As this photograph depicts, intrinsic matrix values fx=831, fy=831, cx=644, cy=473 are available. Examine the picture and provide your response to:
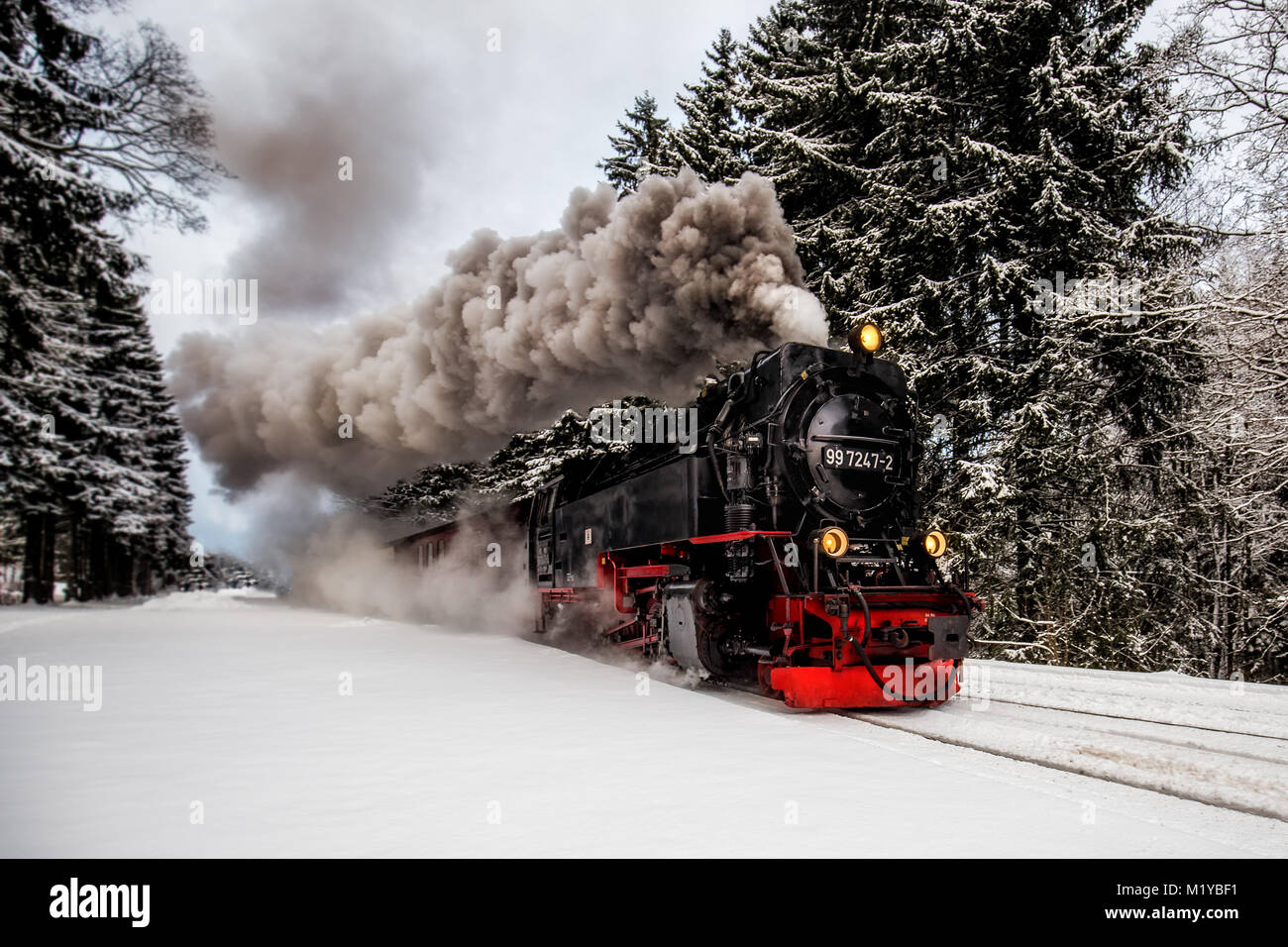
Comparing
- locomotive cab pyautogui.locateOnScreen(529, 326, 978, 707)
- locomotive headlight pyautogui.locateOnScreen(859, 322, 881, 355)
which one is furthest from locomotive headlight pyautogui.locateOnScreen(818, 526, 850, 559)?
locomotive headlight pyautogui.locateOnScreen(859, 322, 881, 355)

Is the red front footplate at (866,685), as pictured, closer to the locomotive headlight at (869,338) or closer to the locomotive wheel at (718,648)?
the locomotive wheel at (718,648)

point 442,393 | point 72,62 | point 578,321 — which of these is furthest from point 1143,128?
point 72,62

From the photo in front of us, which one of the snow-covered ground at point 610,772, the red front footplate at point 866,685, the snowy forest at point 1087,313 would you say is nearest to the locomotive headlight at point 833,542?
the red front footplate at point 866,685

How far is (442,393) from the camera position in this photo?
1328 centimetres

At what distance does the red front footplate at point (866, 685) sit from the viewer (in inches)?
267

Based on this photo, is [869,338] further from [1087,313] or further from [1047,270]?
[1047,270]

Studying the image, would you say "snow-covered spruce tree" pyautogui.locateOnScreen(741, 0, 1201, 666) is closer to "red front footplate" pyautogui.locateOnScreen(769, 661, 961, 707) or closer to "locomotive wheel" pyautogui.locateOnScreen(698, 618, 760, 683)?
"red front footplate" pyautogui.locateOnScreen(769, 661, 961, 707)

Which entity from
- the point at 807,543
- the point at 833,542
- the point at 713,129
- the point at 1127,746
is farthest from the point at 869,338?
the point at 713,129

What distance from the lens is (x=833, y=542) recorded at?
6.93 metres

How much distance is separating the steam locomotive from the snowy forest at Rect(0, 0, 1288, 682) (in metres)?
4.57

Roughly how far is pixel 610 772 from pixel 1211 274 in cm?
1118

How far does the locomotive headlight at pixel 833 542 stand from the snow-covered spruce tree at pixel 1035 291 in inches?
234

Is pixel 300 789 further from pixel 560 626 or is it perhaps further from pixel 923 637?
pixel 560 626

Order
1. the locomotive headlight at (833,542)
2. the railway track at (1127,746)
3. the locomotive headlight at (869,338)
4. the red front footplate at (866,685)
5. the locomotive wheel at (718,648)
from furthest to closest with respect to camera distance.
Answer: the locomotive headlight at (869,338), the locomotive wheel at (718,648), the locomotive headlight at (833,542), the red front footplate at (866,685), the railway track at (1127,746)
